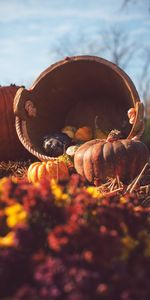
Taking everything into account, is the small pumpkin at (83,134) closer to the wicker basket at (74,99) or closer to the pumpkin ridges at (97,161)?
the wicker basket at (74,99)

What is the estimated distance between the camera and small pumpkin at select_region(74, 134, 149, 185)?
463 centimetres

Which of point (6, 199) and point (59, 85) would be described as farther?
point (59, 85)

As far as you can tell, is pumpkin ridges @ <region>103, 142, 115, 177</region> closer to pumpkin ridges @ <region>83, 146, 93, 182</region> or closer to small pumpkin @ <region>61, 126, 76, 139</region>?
pumpkin ridges @ <region>83, 146, 93, 182</region>

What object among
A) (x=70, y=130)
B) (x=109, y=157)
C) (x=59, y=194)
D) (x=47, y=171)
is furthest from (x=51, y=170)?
(x=59, y=194)

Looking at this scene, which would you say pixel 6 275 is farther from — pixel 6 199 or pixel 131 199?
pixel 131 199

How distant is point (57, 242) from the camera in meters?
1.48

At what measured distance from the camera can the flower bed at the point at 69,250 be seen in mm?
1445

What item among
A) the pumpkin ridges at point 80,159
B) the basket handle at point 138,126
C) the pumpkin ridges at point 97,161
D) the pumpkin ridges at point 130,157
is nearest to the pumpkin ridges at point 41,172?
the pumpkin ridges at point 80,159

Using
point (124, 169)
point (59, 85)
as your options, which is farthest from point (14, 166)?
point (124, 169)

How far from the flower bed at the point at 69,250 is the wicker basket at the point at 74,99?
12.9 ft

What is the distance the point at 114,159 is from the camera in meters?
4.63

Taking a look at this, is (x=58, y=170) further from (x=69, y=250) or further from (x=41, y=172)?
(x=69, y=250)

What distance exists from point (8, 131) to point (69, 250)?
16.9ft

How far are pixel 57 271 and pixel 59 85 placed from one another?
535cm
